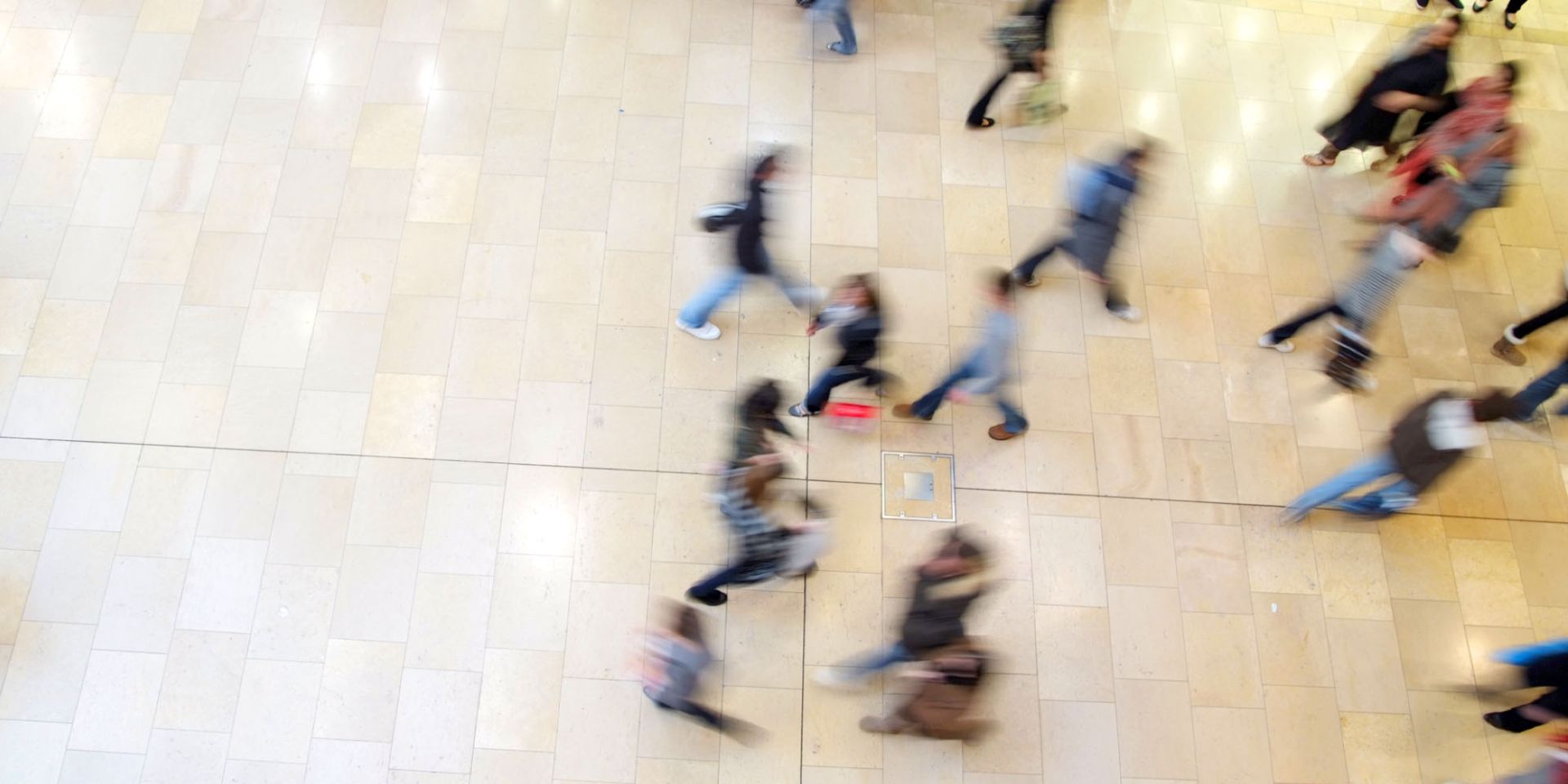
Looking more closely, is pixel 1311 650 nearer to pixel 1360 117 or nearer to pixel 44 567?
pixel 1360 117

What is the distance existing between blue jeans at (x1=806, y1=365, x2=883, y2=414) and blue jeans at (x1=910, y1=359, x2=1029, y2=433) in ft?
1.18

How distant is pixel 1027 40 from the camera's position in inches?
273

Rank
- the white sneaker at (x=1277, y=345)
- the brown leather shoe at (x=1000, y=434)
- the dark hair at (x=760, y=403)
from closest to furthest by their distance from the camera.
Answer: the dark hair at (x=760, y=403) < the brown leather shoe at (x=1000, y=434) < the white sneaker at (x=1277, y=345)

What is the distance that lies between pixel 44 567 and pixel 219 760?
183 cm

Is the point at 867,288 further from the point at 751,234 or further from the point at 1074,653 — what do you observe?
the point at 1074,653

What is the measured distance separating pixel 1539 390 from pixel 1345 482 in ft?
5.45

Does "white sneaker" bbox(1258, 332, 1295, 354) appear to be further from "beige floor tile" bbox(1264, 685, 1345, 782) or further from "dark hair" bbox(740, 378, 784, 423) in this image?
"dark hair" bbox(740, 378, 784, 423)

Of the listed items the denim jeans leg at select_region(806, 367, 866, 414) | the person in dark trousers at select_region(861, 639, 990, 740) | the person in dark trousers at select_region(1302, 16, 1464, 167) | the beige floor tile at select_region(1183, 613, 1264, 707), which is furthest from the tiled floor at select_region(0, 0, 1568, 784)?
the person in dark trousers at select_region(861, 639, 990, 740)

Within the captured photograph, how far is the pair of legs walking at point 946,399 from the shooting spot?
605 centimetres

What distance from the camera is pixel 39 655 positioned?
18.5ft

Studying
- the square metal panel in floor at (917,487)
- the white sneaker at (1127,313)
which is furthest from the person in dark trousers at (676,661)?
the white sneaker at (1127,313)

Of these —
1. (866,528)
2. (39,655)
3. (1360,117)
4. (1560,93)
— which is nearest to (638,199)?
(866,528)

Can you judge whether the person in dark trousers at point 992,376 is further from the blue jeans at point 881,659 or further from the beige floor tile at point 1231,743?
the beige floor tile at point 1231,743

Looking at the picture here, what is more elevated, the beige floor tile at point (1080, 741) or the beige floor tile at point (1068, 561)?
the beige floor tile at point (1068, 561)
